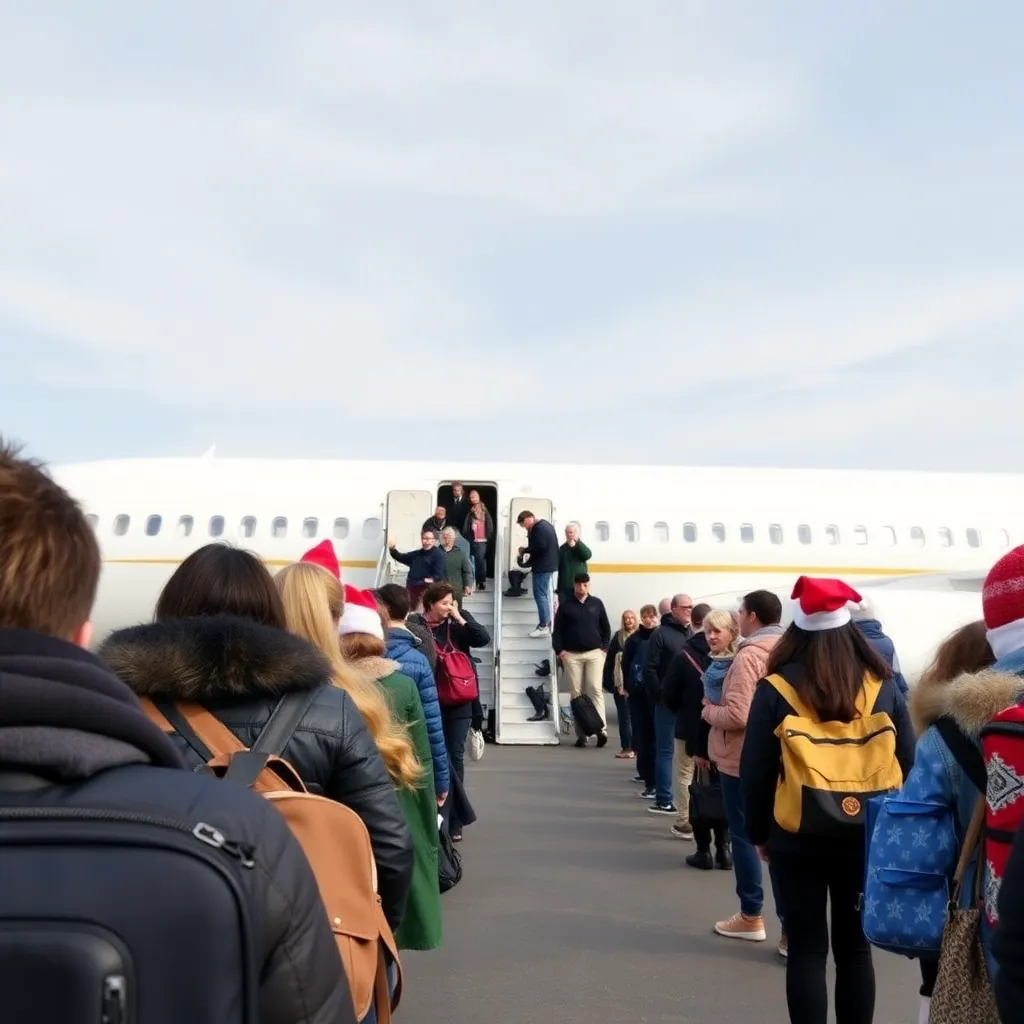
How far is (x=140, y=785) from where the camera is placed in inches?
53.1

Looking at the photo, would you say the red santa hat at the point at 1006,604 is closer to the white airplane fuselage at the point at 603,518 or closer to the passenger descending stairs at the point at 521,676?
the passenger descending stairs at the point at 521,676

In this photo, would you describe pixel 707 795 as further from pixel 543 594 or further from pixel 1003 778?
pixel 543 594

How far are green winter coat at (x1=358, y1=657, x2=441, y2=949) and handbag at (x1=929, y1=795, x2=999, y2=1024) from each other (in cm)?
164

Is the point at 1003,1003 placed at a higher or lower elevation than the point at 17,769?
lower

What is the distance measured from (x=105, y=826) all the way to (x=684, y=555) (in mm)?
17500

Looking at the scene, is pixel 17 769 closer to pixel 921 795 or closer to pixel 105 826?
pixel 105 826

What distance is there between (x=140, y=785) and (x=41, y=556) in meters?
0.35

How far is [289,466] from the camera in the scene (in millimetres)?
19531

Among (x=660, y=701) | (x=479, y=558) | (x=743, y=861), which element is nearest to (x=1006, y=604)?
(x=743, y=861)

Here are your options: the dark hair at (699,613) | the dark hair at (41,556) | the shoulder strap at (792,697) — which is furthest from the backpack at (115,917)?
the dark hair at (699,613)

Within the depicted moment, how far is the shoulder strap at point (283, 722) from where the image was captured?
254 centimetres

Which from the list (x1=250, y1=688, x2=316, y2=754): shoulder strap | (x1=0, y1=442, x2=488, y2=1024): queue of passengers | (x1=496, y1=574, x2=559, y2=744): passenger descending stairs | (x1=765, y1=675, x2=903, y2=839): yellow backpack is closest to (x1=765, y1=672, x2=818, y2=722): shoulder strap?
(x1=765, y1=675, x2=903, y2=839): yellow backpack

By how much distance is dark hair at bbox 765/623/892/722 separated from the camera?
443 cm

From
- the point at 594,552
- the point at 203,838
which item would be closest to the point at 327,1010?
the point at 203,838
